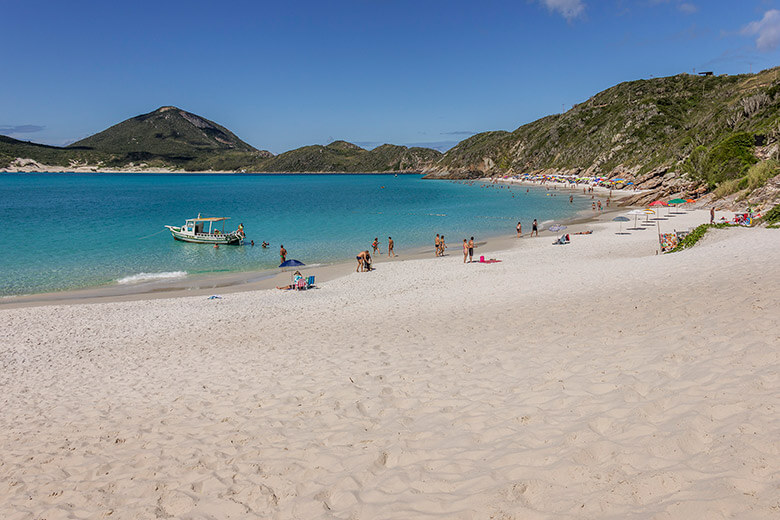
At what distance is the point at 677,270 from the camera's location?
15617mm

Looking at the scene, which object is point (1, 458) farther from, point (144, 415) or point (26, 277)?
point (26, 277)

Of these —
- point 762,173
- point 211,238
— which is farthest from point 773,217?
point 211,238

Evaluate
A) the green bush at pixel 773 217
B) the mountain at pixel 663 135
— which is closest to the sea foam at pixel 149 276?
the green bush at pixel 773 217

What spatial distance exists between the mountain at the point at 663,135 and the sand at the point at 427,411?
48774mm

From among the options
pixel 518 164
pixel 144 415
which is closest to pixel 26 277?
pixel 144 415

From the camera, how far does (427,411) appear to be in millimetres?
7551

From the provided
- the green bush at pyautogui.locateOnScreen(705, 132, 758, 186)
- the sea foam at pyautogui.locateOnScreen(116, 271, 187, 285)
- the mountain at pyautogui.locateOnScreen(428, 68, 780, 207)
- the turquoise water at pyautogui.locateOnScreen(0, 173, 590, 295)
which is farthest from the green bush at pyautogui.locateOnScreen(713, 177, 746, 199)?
the sea foam at pyautogui.locateOnScreen(116, 271, 187, 285)

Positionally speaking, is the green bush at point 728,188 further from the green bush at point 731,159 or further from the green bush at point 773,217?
the green bush at point 773,217

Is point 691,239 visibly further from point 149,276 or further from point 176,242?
point 176,242

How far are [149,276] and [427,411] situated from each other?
2642 cm

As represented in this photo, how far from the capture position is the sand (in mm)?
5113

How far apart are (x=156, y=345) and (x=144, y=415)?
571 cm

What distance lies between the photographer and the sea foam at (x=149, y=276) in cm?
2732

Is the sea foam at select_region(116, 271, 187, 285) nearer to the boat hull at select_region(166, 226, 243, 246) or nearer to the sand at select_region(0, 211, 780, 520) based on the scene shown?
the boat hull at select_region(166, 226, 243, 246)
